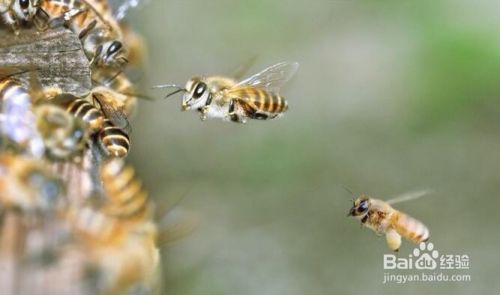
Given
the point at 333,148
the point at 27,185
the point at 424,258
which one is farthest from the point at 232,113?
the point at 333,148

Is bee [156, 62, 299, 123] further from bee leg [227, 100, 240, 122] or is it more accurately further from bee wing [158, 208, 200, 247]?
bee wing [158, 208, 200, 247]

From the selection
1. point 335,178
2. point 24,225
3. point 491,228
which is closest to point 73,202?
point 24,225

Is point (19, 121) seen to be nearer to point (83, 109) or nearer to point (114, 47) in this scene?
point (83, 109)

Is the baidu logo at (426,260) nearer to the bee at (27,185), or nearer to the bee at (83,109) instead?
the bee at (83,109)

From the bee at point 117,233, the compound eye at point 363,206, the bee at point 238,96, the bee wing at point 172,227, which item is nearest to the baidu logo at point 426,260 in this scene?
the compound eye at point 363,206

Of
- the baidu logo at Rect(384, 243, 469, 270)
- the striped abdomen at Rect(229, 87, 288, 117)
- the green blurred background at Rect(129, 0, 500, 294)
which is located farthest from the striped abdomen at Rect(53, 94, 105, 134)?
the green blurred background at Rect(129, 0, 500, 294)

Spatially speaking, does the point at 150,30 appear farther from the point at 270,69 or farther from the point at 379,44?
the point at 270,69

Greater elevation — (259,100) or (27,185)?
(259,100)
